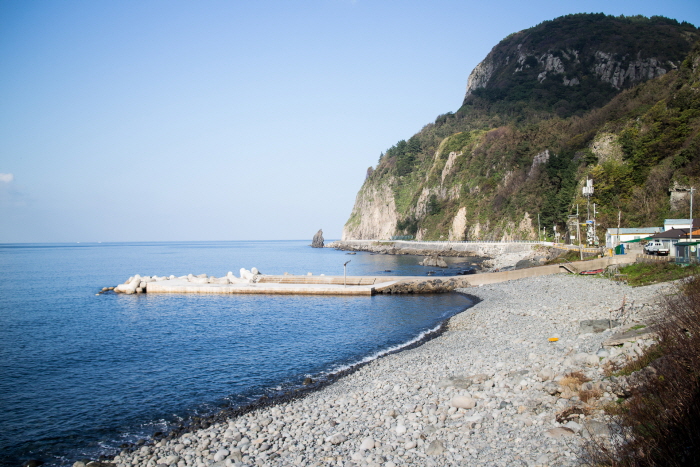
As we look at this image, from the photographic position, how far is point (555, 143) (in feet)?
283

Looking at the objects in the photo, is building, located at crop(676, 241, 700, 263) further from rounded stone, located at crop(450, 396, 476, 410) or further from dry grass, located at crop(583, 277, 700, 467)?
dry grass, located at crop(583, 277, 700, 467)

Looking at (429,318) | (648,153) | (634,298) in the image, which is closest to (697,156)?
(648,153)

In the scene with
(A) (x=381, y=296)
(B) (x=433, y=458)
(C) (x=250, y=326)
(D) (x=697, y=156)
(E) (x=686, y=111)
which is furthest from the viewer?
(E) (x=686, y=111)

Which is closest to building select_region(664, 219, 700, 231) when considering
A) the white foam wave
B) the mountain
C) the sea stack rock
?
the mountain

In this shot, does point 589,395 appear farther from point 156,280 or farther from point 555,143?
point 555,143

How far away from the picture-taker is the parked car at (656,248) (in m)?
35.1

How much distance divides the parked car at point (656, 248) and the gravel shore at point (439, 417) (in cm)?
2231

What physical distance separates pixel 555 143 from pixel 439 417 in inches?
3489

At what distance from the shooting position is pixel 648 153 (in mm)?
59031

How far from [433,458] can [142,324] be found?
26.1m

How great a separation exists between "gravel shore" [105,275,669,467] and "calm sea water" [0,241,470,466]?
265cm

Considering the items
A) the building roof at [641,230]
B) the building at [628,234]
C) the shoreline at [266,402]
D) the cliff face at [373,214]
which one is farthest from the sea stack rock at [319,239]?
the shoreline at [266,402]

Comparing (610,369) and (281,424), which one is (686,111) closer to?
(610,369)

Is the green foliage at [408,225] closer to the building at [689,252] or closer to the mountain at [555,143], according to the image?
the mountain at [555,143]
